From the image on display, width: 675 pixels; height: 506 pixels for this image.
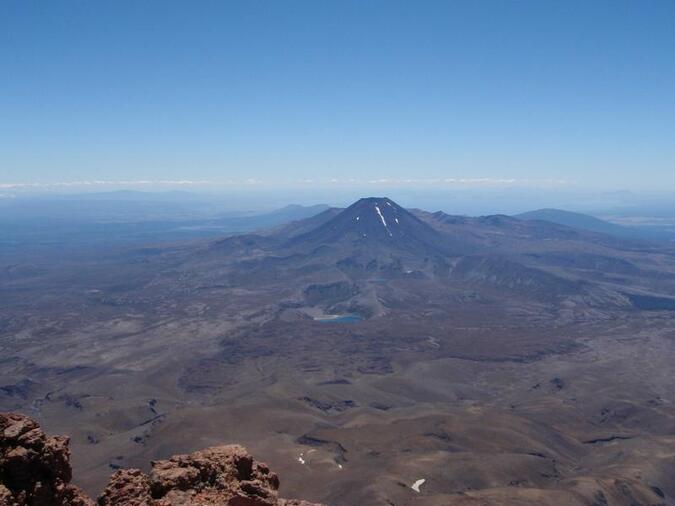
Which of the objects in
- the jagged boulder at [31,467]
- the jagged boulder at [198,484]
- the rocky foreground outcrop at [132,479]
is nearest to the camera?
the jagged boulder at [31,467]

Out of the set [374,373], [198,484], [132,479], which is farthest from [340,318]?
[132,479]

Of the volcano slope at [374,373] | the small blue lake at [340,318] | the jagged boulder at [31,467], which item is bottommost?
the small blue lake at [340,318]

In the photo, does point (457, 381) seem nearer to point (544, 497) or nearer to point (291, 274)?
point (544, 497)

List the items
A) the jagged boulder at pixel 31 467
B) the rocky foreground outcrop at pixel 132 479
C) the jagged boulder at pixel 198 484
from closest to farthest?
the jagged boulder at pixel 31 467, the rocky foreground outcrop at pixel 132 479, the jagged boulder at pixel 198 484

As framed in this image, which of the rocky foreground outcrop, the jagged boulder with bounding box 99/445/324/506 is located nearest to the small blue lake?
the jagged boulder with bounding box 99/445/324/506

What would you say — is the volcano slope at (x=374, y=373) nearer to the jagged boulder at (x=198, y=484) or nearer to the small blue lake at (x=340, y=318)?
the small blue lake at (x=340, y=318)

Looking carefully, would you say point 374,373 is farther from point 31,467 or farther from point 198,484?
point 31,467

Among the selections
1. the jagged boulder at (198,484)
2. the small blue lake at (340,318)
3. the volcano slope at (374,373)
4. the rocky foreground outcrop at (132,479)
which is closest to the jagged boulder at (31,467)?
the rocky foreground outcrop at (132,479)

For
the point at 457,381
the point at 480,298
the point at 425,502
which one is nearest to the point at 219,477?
the point at 425,502
